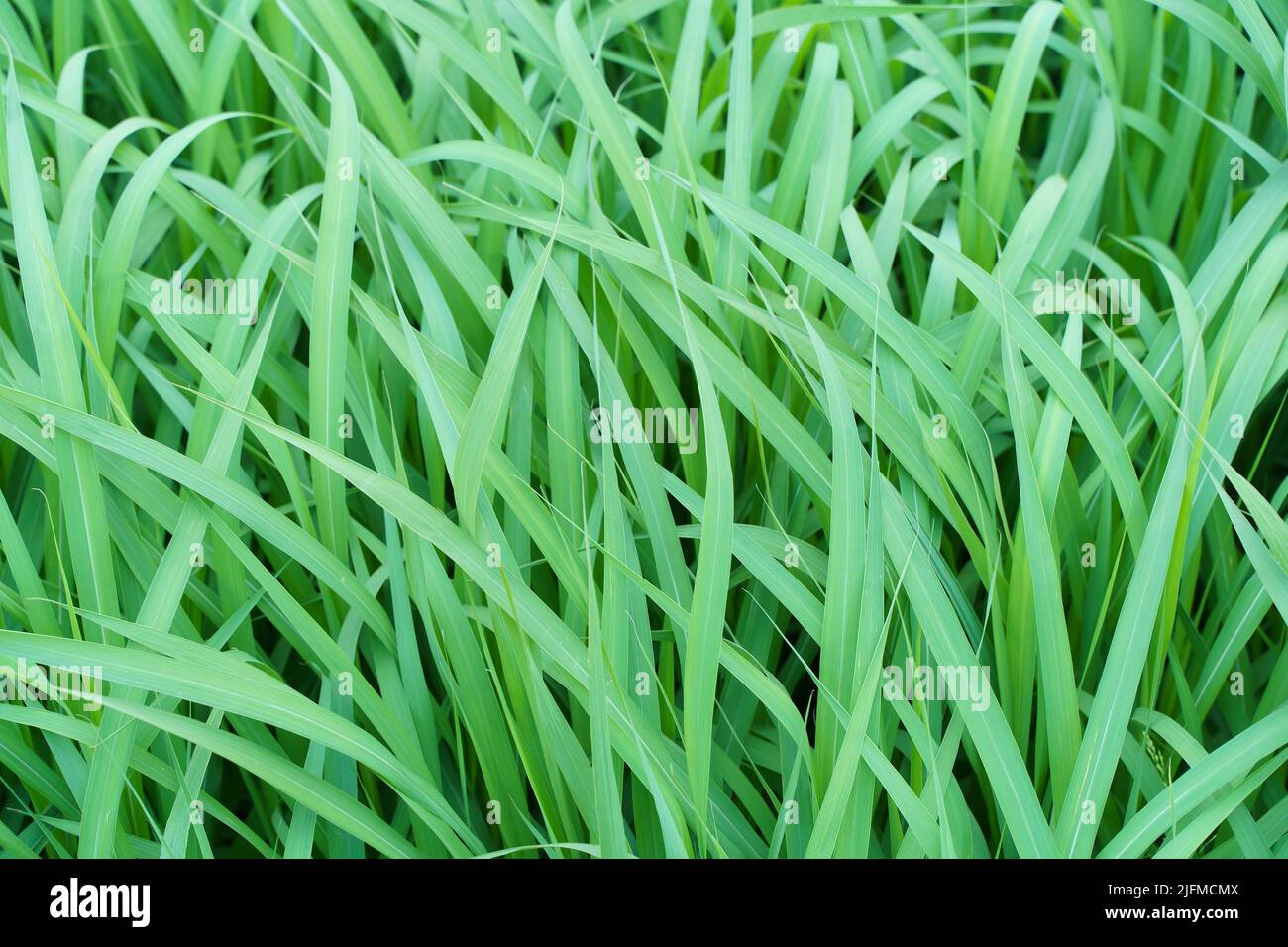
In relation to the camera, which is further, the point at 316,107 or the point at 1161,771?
the point at 316,107

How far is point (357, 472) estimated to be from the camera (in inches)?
22.7

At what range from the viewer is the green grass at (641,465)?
585 millimetres

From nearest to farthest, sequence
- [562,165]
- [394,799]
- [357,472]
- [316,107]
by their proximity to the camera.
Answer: [357,472] → [394,799] → [562,165] → [316,107]

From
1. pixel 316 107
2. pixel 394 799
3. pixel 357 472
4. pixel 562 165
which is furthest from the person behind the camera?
pixel 316 107

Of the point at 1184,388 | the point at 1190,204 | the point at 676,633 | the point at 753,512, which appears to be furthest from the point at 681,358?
the point at 1190,204

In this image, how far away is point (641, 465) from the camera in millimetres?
643

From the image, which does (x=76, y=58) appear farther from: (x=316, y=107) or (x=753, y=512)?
(x=753, y=512)

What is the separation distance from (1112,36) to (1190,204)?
17 cm

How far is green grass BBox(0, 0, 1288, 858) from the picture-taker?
585 millimetres

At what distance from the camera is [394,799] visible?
0.69 metres

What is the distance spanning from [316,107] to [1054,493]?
750 mm

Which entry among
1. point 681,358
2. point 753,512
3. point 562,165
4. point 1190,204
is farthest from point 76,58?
point 1190,204
